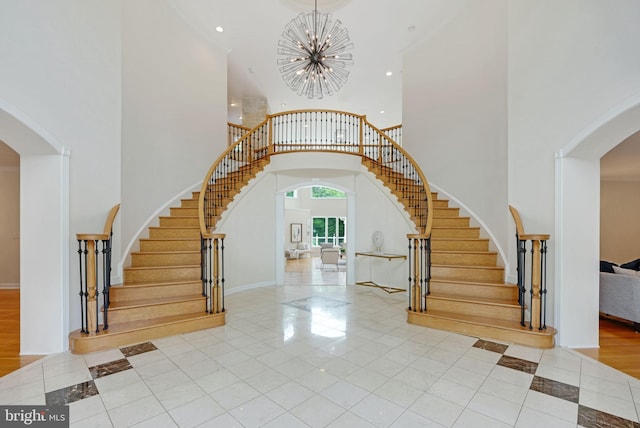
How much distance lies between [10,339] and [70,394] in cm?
211

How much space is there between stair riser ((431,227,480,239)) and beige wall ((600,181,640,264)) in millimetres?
5017

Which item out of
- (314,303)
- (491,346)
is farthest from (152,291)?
(491,346)

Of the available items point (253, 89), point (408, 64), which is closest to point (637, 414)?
point (408, 64)

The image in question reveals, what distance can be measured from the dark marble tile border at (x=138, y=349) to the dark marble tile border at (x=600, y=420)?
12.8ft

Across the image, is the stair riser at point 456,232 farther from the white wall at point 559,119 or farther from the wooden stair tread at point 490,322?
the wooden stair tread at point 490,322

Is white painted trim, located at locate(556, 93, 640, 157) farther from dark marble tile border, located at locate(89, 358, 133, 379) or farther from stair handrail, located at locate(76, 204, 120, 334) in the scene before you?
stair handrail, located at locate(76, 204, 120, 334)

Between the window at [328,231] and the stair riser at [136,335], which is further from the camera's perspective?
the window at [328,231]

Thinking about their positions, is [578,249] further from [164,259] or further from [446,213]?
[164,259]

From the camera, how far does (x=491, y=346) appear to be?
11.3 ft

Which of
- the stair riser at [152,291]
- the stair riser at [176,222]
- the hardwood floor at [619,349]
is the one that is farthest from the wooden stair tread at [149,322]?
the hardwood floor at [619,349]

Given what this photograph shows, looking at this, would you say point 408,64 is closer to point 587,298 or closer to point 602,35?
point 602,35

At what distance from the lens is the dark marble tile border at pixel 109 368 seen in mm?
2786

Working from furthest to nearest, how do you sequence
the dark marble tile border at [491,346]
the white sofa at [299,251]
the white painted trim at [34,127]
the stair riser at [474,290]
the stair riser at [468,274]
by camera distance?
the white sofa at [299,251] → the stair riser at [468,274] → the stair riser at [474,290] → the dark marble tile border at [491,346] → the white painted trim at [34,127]

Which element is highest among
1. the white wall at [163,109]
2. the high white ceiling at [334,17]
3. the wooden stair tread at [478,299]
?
the high white ceiling at [334,17]
